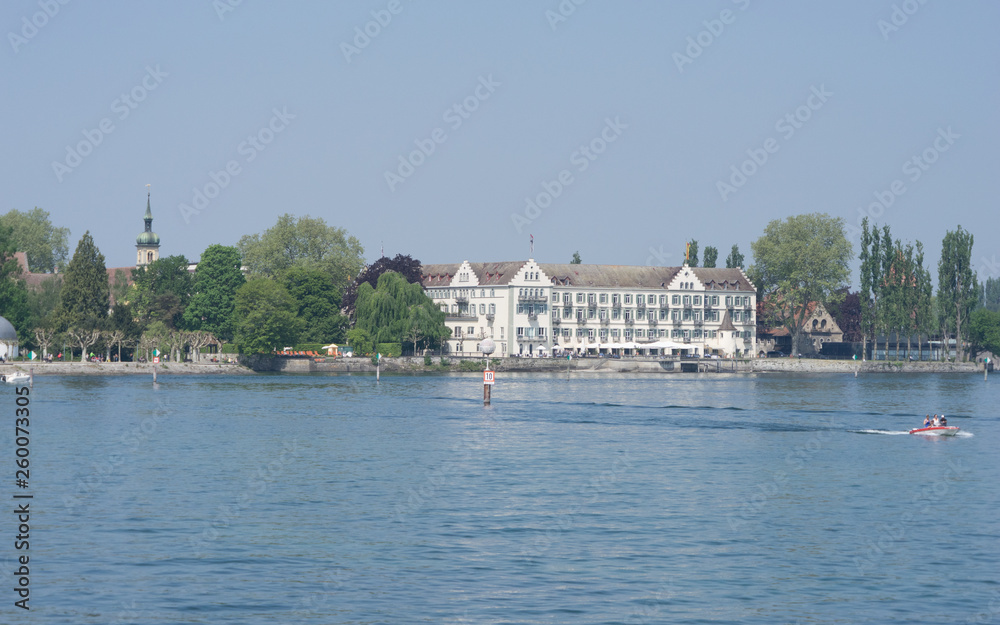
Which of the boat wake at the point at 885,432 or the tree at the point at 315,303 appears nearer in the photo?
the boat wake at the point at 885,432

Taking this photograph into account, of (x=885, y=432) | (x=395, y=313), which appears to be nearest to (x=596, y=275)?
(x=395, y=313)

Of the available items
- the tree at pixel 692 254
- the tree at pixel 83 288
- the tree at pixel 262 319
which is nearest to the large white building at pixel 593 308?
the tree at pixel 692 254

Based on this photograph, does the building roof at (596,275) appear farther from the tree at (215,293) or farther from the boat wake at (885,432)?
the boat wake at (885,432)

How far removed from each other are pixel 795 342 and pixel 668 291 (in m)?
21.6

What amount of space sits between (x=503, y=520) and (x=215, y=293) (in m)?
118

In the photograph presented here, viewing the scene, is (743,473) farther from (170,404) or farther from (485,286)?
(485,286)

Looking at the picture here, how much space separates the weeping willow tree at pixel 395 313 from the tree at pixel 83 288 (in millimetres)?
32463

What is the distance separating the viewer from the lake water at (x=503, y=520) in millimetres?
26938

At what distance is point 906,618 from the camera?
26.0 metres

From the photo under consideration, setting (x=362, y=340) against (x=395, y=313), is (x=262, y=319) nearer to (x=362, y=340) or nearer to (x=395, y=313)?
(x=362, y=340)

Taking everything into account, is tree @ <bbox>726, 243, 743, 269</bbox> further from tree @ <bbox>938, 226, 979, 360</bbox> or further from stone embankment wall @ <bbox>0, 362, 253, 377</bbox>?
stone embankment wall @ <bbox>0, 362, 253, 377</bbox>

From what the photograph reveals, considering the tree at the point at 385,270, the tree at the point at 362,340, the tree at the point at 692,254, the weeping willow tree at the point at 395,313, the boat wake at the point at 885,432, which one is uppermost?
the tree at the point at 692,254

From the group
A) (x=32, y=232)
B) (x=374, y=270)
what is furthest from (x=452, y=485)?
(x=32, y=232)

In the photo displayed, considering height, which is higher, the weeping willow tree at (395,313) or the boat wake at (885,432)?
the weeping willow tree at (395,313)
